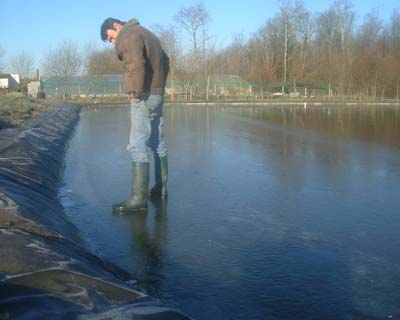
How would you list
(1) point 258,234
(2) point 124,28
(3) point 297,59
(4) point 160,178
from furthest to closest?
(3) point 297,59
(4) point 160,178
(2) point 124,28
(1) point 258,234

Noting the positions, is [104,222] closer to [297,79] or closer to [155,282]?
[155,282]

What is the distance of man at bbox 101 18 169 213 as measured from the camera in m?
4.75

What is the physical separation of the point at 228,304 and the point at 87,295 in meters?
0.78

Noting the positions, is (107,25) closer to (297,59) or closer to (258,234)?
(258,234)

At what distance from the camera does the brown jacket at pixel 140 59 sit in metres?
4.73

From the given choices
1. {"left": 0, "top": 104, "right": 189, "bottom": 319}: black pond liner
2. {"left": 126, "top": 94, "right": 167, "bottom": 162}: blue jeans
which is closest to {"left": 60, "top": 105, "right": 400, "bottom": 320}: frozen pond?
{"left": 0, "top": 104, "right": 189, "bottom": 319}: black pond liner

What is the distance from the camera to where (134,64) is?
15.5 feet

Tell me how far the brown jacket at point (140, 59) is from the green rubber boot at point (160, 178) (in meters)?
0.82

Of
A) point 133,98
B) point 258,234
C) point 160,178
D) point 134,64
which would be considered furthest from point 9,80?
point 258,234

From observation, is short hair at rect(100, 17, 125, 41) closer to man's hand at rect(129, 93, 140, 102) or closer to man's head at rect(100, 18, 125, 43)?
man's head at rect(100, 18, 125, 43)

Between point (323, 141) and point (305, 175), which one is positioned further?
point (323, 141)

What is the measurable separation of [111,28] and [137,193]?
1.67m

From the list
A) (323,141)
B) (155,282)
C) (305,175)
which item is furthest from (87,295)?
(323,141)

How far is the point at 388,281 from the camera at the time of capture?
3.03 meters
